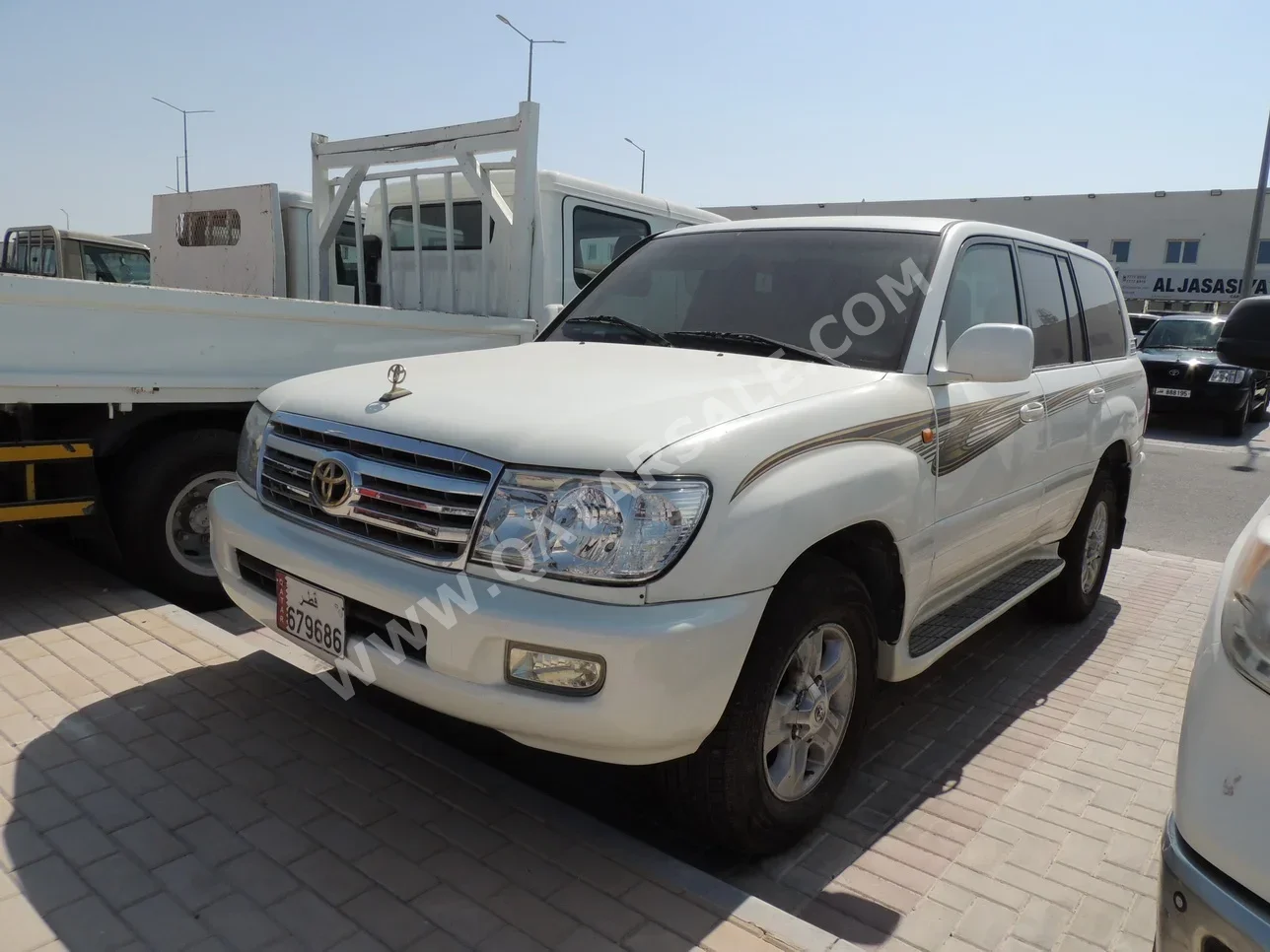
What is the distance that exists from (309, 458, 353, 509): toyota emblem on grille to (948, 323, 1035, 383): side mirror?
202 cm

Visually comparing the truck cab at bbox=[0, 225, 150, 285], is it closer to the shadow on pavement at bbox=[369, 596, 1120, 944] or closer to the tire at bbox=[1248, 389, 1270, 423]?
the shadow on pavement at bbox=[369, 596, 1120, 944]

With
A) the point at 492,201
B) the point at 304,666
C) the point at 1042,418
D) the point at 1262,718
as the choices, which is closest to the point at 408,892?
the point at 304,666

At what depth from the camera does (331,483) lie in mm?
2793

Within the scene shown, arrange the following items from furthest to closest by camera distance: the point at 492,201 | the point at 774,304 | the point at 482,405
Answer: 1. the point at 492,201
2. the point at 774,304
3. the point at 482,405

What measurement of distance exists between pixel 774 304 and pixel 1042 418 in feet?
4.57

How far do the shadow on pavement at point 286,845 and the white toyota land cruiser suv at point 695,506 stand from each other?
0.41 metres

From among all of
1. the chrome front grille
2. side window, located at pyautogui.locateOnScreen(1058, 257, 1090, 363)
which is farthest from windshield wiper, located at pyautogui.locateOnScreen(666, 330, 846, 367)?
side window, located at pyautogui.locateOnScreen(1058, 257, 1090, 363)

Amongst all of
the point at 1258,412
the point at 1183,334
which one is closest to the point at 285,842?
the point at 1183,334

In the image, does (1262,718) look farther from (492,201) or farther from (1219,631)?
(492,201)

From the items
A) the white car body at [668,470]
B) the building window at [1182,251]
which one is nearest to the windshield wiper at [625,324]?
the white car body at [668,470]

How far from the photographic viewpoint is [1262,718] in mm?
1569

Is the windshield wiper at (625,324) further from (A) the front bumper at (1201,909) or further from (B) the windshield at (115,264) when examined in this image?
(B) the windshield at (115,264)

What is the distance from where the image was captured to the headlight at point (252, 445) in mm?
3215

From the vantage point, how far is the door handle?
12.7 feet
